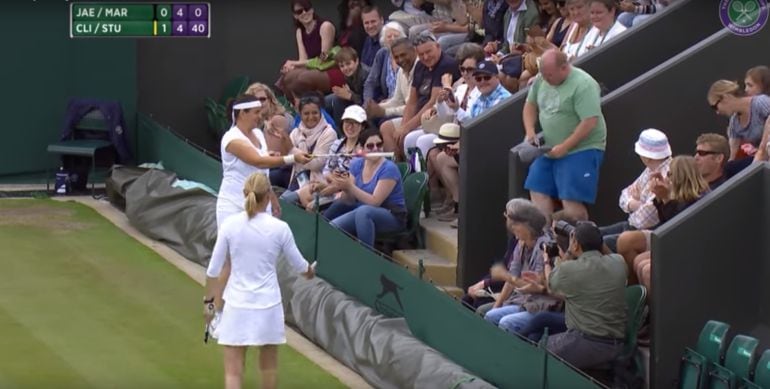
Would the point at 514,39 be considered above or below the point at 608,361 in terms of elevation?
above

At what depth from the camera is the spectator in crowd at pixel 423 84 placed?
594 inches

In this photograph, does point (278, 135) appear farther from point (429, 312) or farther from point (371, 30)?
point (429, 312)

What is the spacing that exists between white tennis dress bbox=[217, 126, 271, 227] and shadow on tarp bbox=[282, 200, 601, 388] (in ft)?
3.40

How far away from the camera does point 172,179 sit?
55.5 feet

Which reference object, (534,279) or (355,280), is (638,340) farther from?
(355,280)

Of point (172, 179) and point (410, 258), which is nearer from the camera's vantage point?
point (410, 258)

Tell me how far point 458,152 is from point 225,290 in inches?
158

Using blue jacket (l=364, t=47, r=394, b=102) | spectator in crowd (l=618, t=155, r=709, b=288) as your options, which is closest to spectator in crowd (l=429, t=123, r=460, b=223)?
blue jacket (l=364, t=47, r=394, b=102)

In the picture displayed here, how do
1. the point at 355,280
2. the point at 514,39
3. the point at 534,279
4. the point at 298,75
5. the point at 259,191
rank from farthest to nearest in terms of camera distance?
the point at 298,75 → the point at 514,39 → the point at 355,280 → the point at 534,279 → the point at 259,191

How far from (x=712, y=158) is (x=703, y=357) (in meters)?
1.70

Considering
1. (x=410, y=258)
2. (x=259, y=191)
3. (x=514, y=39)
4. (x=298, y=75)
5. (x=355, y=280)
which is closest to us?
(x=259, y=191)

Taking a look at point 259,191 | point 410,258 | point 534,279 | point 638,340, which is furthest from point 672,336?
point 410,258

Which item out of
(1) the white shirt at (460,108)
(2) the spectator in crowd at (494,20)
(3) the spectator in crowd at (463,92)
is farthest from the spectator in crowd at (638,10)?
(2) the spectator in crowd at (494,20)

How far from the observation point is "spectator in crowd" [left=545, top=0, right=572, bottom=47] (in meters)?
15.1
